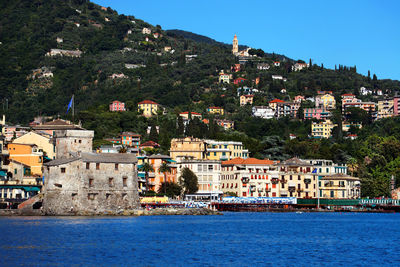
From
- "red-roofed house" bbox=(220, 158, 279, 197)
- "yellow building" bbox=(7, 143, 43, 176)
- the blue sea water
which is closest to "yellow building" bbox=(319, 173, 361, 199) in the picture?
"red-roofed house" bbox=(220, 158, 279, 197)

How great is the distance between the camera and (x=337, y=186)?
11256cm

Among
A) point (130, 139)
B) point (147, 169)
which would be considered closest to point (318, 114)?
point (130, 139)

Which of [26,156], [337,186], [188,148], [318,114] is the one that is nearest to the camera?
[26,156]

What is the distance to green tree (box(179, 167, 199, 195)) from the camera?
102 metres

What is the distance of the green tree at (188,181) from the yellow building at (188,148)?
10.6 metres

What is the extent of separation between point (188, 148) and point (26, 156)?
112 ft

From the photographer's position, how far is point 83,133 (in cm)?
7750

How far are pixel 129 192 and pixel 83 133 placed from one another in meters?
8.19

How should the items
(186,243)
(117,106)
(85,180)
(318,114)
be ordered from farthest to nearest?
(318,114) → (117,106) → (85,180) → (186,243)

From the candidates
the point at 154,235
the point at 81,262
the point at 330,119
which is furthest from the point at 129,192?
the point at 330,119

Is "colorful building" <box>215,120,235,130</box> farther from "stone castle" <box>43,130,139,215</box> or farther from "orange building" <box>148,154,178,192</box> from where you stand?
"stone castle" <box>43,130,139,215</box>

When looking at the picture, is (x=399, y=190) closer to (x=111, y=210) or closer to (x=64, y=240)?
(x=111, y=210)

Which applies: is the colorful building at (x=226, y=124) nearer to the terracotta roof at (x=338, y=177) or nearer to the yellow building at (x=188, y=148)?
the yellow building at (x=188, y=148)

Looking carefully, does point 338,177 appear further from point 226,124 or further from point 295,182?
point 226,124
